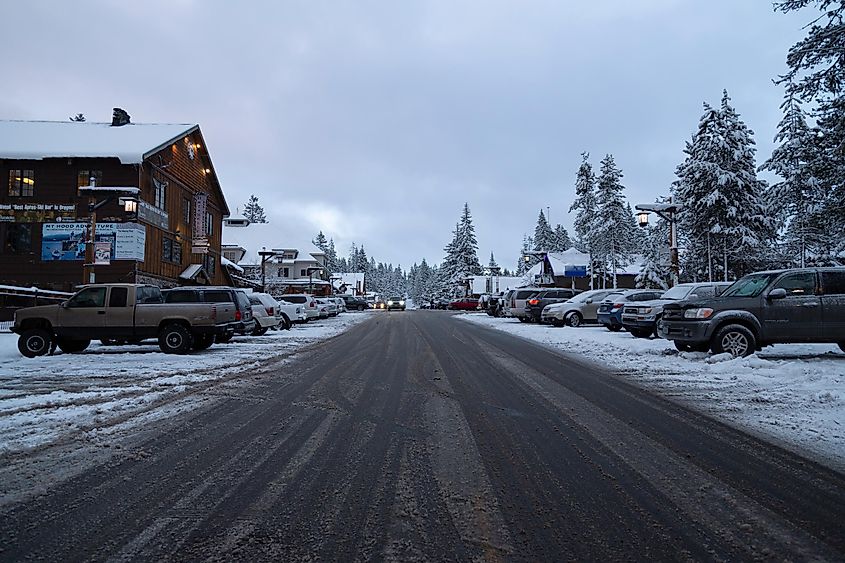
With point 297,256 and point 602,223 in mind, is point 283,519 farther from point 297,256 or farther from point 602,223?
point 297,256

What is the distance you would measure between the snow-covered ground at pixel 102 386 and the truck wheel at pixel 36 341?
281mm

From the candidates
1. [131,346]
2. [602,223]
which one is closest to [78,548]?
[131,346]

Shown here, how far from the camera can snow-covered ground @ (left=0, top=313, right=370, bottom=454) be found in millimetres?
6402

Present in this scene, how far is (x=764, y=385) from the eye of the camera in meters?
8.95

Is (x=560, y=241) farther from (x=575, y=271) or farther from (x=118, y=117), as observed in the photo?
(x=118, y=117)

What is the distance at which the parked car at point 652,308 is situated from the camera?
16375mm

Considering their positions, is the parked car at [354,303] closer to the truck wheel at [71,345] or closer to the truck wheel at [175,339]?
the truck wheel at [71,345]

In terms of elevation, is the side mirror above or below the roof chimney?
below

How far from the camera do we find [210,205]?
40.4 meters

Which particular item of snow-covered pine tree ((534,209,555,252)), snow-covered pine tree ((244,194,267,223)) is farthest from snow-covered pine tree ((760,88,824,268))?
snow-covered pine tree ((244,194,267,223))

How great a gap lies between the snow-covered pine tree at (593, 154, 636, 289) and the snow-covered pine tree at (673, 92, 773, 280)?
54.1 feet

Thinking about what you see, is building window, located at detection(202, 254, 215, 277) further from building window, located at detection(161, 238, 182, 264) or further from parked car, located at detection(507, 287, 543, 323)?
parked car, located at detection(507, 287, 543, 323)

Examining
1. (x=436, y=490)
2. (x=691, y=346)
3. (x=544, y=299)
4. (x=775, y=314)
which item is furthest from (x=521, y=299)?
(x=436, y=490)

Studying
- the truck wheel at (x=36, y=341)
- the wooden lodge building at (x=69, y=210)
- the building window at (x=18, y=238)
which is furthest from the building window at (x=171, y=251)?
the truck wheel at (x=36, y=341)
